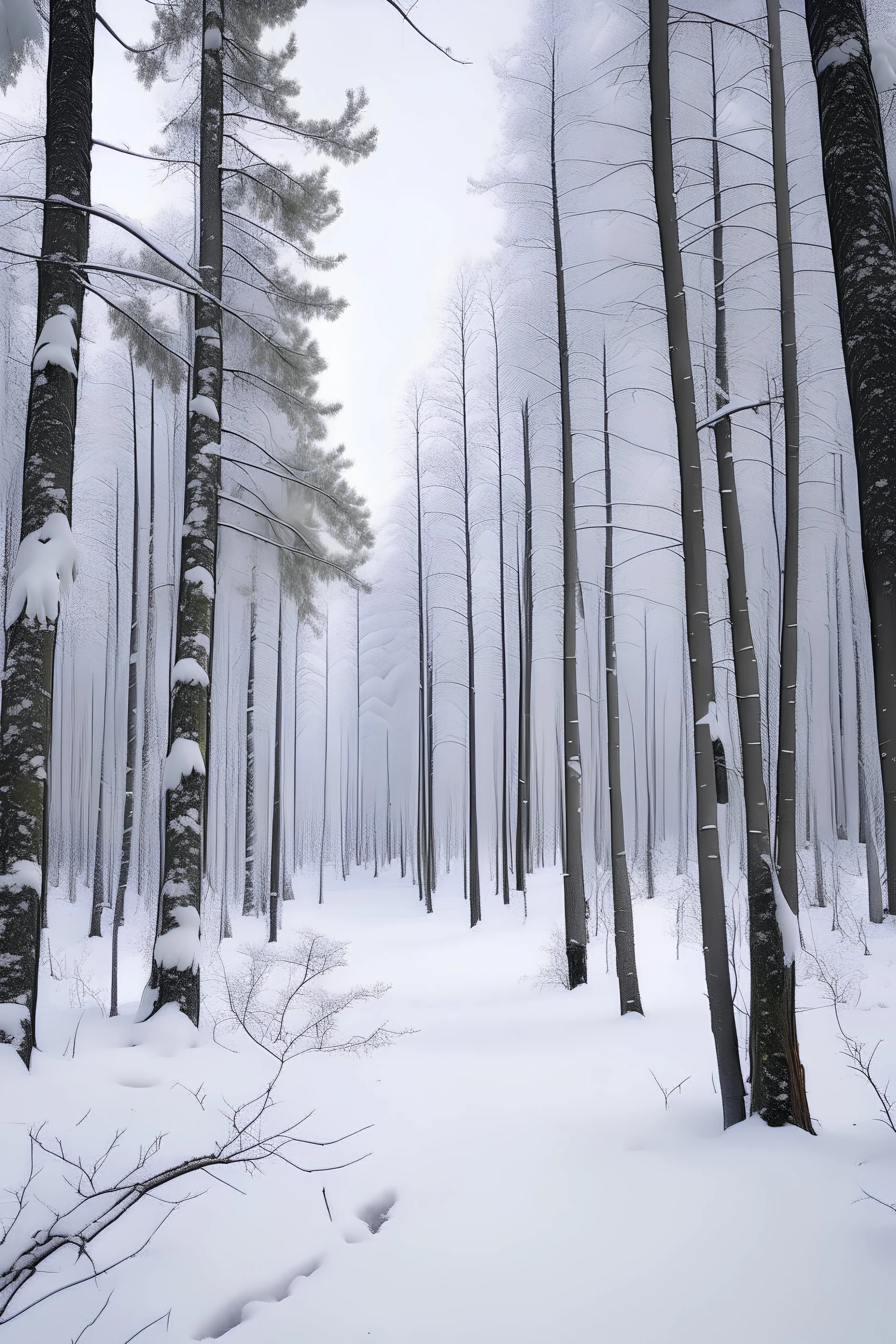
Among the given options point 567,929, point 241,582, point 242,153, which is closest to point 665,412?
point 242,153

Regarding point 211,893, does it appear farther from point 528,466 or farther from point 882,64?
point 882,64

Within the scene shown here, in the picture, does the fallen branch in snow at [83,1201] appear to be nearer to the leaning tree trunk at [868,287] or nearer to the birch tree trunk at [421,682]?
the leaning tree trunk at [868,287]

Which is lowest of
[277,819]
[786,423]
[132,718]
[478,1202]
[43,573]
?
[478,1202]

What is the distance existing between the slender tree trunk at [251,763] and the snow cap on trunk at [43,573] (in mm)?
10583

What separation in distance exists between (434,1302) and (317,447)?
1187 centimetres

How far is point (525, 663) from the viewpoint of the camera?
47.6 ft

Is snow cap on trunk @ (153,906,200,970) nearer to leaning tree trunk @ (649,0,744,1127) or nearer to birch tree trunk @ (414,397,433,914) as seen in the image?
leaning tree trunk @ (649,0,744,1127)

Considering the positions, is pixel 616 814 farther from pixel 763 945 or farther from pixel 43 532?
pixel 43 532

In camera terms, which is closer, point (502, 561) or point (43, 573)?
point (43, 573)

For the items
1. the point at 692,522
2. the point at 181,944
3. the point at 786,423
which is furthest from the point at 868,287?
the point at 181,944

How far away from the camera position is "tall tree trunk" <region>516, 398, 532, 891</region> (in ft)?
40.5

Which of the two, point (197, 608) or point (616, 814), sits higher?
point (197, 608)

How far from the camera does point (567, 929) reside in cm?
838

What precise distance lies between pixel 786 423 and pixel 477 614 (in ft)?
40.9
